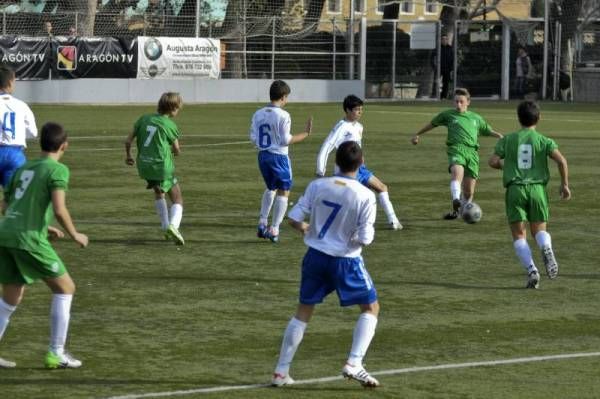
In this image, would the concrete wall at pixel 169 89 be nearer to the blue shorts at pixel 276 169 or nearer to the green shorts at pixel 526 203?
the blue shorts at pixel 276 169

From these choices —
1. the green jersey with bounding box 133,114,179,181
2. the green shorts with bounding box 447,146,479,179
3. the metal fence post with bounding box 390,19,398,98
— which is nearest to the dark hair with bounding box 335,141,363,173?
the green jersey with bounding box 133,114,179,181

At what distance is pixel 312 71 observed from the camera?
5134 cm

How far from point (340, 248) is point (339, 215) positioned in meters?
0.22

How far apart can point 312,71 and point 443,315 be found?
39657 millimetres

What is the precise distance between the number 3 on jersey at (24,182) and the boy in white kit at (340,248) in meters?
1.81

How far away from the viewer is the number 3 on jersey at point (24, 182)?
9328mm

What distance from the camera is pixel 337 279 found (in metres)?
9.14

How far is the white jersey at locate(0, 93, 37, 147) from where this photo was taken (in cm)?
1526

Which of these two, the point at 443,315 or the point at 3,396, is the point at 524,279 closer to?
the point at 443,315

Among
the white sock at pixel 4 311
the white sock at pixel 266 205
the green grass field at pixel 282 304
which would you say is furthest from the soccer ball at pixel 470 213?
the white sock at pixel 4 311

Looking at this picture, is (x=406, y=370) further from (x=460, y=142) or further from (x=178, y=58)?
(x=178, y=58)

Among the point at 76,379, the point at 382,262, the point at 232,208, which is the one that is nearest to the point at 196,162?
the point at 232,208

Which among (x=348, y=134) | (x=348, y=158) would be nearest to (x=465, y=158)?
(x=348, y=134)

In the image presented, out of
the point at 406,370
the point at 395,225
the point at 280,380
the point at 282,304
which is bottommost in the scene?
the point at 395,225
